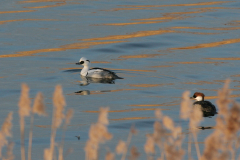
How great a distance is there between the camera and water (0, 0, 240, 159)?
11.1m

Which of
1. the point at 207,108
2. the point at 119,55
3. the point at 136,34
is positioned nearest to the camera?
the point at 207,108

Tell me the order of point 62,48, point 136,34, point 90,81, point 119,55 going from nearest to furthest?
1. point 90,81
2. point 119,55
3. point 62,48
4. point 136,34

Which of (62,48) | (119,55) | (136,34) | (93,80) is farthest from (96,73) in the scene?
(136,34)

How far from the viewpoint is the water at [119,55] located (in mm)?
11094

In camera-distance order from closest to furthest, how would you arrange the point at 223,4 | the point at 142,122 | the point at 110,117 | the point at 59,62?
the point at 142,122, the point at 110,117, the point at 59,62, the point at 223,4

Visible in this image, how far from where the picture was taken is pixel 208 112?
37.0ft

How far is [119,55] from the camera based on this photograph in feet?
61.8

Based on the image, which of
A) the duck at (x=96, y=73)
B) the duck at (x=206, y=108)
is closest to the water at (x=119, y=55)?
the duck at (x=96, y=73)

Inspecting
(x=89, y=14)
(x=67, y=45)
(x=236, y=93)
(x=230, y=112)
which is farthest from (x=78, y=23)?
(x=230, y=112)

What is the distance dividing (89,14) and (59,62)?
32.9 ft

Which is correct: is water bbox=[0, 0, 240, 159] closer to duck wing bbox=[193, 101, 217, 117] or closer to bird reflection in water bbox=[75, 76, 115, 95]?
bird reflection in water bbox=[75, 76, 115, 95]

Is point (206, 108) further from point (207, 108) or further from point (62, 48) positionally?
point (62, 48)

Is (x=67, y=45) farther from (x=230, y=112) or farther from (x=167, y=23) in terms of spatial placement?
(x=230, y=112)

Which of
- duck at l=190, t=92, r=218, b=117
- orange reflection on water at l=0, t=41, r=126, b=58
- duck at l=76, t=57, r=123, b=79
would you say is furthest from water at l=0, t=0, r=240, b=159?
duck at l=190, t=92, r=218, b=117
